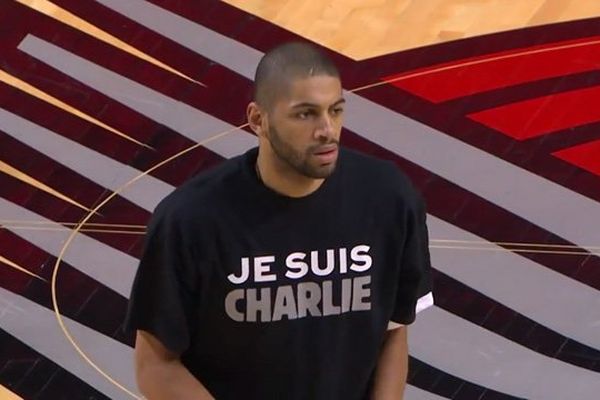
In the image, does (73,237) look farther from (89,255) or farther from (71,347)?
(71,347)

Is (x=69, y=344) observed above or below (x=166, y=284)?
above

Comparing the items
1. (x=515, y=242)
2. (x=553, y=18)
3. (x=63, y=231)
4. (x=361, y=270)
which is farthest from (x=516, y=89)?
(x=361, y=270)

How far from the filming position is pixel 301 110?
208 centimetres

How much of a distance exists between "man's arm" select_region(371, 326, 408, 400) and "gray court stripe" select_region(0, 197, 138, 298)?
2226 millimetres

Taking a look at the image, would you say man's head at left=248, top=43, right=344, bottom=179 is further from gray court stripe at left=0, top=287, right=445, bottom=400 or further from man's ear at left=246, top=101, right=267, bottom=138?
gray court stripe at left=0, top=287, right=445, bottom=400

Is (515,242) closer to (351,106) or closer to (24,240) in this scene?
(351,106)

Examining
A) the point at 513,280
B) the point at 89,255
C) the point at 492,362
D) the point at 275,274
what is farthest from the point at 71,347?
the point at 275,274

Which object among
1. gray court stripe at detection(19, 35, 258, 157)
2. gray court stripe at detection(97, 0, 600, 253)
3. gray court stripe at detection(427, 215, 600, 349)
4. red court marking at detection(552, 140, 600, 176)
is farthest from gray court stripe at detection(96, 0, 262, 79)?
red court marking at detection(552, 140, 600, 176)

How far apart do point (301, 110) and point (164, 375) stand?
501 mm

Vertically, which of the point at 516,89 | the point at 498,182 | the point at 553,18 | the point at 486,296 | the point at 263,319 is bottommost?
the point at 263,319

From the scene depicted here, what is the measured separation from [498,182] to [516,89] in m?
0.50

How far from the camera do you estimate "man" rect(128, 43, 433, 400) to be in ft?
6.95

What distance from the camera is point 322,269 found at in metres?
2.18

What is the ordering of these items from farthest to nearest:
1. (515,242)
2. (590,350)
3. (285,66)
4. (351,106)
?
(351,106) < (515,242) < (590,350) < (285,66)
